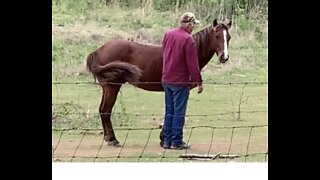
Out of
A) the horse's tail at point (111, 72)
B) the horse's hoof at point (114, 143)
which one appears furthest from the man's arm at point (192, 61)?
the horse's hoof at point (114, 143)

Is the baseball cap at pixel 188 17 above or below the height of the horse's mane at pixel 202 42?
above

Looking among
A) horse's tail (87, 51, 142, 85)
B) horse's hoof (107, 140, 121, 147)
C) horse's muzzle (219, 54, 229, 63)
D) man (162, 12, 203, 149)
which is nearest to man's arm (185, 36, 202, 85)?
man (162, 12, 203, 149)

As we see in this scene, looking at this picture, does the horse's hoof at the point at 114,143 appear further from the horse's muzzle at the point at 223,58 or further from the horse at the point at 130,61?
the horse's muzzle at the point at 223,58

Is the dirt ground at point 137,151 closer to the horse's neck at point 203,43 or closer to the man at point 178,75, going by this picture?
the man at point 178,75

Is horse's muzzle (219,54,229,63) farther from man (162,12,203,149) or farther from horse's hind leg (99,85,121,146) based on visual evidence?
horse's hind leg (99,85,121,146)

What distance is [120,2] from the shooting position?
10.9 ft

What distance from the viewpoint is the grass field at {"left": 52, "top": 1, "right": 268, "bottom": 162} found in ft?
10.8

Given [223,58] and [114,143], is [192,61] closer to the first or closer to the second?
[223,58]

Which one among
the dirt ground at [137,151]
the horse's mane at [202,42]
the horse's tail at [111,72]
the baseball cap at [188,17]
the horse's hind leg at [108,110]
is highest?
the baseball cap at [188,17]

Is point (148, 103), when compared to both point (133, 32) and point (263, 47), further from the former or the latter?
point (263, 47)

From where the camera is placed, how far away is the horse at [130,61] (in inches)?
131

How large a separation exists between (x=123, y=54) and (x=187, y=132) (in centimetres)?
45

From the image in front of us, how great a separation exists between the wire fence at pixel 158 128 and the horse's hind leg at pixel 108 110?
2 centimetres
